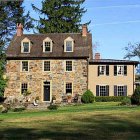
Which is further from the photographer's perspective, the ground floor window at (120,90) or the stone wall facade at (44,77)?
the ground floor window at (120,90)

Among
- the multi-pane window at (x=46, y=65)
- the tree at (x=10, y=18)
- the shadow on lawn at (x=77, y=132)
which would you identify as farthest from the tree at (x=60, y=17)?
the shadow on lawn at (x=77, y=132)

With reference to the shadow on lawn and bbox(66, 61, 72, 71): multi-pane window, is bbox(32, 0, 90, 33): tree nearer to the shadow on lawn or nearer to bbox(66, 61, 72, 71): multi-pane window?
bbox(66, 61, 72, 71): multi-pane window

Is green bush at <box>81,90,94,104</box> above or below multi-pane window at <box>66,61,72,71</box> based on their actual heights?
below

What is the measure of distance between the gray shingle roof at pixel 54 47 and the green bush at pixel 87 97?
4.84m

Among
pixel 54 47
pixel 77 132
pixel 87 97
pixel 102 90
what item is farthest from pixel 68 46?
pixel 77 132

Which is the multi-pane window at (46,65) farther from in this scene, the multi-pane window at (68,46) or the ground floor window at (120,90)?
the ground floor window at (120,90)

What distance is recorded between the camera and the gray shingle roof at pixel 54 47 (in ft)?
165

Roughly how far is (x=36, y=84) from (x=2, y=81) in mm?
5783

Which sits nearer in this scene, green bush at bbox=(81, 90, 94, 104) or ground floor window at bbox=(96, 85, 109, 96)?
green bush at bbox=(81, 90, 94, 104)

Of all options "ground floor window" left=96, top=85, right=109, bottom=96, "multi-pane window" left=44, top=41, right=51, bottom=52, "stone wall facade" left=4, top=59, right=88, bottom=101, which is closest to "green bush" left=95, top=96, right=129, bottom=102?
"ground floor window" left=96, top=85, right=109, bottom=96

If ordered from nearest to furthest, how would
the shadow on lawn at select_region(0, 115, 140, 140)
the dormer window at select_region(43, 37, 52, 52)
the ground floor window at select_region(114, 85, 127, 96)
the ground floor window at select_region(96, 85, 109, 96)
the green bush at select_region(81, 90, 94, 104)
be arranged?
the shadow on lawn at select_region(0, 115, 140, 140), the green bush at select_region(81, 90, 94, 104), the ground floor window at select_region(114, 85, 127, 96), the ground floor window at select_region(96, 85, 109, 96), the dormer window at select_region(43, 37, 52, 52)

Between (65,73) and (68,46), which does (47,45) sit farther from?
(65,73)

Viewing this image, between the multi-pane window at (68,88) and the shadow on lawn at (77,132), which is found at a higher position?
the multi-pane window at (68,88)

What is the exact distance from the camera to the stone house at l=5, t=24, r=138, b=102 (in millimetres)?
49875
